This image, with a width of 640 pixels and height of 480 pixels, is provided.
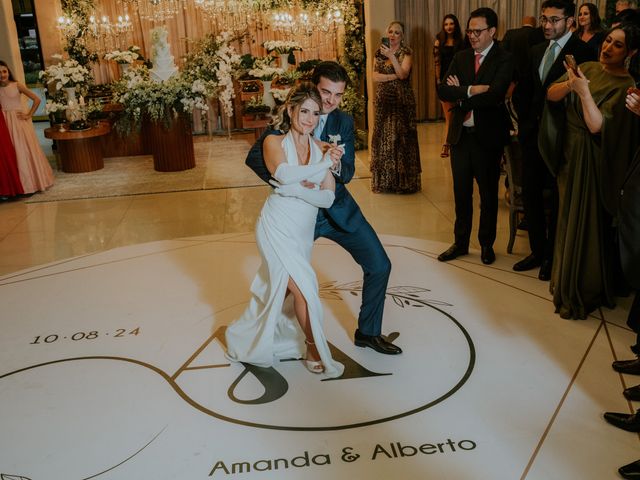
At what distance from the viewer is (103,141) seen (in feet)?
36.7

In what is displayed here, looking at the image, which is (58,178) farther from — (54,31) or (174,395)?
(174,395)

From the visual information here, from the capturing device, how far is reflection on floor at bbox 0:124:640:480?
10.6 feet

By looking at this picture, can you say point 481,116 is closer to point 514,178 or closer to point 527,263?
point 514,178

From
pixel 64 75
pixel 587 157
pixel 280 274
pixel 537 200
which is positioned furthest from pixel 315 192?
pixel 64 75

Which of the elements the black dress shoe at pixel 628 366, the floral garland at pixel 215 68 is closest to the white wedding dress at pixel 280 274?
the black dress shoe at pixel 628 366

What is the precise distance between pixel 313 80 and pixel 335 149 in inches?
16.4

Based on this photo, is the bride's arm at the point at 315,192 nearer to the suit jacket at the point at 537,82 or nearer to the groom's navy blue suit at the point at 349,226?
the groom's navy blue suit at the point at 349,226

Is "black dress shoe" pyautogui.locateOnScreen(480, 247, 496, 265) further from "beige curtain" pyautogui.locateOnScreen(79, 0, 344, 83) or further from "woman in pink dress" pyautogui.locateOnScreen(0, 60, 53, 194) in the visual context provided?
"beige curtain" pyautogui.locateOnScreen(79, 0, 344, 83)

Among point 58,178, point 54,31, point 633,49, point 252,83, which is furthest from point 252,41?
point 633,49

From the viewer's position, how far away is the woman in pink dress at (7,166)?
8.55m

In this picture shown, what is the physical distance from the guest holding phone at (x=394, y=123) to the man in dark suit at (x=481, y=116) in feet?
5.76

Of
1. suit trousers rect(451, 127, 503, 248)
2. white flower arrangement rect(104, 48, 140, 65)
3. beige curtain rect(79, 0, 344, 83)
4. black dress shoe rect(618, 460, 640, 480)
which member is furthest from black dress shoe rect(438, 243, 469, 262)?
beige curtain rect(79, 0, 344, 83)

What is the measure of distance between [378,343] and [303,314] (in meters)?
0.60

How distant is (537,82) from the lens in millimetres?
5125
